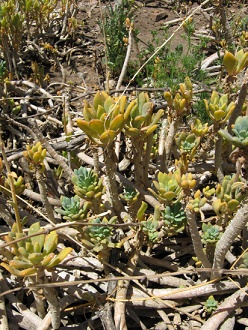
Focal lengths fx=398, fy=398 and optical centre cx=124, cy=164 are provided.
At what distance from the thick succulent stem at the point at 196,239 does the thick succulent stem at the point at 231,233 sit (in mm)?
61

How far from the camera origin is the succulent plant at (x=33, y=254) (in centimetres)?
149

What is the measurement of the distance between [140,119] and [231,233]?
0.64 metres

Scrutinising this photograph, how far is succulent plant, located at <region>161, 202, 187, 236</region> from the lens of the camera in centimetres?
187

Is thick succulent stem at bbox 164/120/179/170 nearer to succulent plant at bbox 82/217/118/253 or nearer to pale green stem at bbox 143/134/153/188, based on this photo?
pale green stem at bbox 143/134/153/188

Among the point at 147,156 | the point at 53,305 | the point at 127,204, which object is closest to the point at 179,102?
the point at 147,156

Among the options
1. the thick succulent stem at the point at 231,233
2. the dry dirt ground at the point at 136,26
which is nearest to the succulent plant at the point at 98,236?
the thick succulent stem at the point at 231,233

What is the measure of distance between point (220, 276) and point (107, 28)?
2.91 m

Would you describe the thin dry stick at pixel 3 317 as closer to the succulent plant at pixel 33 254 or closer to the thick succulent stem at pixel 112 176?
the succulent plant at pixel 33 254

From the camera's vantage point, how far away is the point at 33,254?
146 cm

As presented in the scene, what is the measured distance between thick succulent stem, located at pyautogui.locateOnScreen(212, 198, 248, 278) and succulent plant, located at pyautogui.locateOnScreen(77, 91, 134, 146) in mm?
605

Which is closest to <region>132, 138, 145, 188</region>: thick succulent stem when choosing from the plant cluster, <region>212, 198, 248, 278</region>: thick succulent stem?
the plant cluster

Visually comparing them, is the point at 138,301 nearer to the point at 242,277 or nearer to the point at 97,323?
the point at 97,323

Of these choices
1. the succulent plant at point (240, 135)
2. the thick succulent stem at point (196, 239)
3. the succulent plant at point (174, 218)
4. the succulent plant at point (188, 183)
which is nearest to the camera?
the succulent plant at point (240, 135)

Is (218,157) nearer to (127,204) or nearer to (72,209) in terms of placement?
(127,204)
